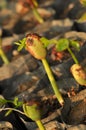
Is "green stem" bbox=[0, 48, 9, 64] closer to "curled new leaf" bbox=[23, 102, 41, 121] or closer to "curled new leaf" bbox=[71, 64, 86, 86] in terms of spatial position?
"curled new leaf" bbox=[71, 64, 86, 86]

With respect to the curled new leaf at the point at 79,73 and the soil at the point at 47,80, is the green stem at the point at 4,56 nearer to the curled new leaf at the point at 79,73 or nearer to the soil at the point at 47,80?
the soil at the point at 47,80

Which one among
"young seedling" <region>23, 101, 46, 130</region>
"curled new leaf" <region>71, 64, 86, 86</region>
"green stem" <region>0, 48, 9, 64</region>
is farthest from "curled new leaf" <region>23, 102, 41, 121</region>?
"green stem" <region>0, 48, 9, 64</region>

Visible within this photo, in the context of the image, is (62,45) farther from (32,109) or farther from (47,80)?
(47,80)

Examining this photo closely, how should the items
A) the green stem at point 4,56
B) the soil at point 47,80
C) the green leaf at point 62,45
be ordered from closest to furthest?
the green leaf at point 62,45, the soil at point 47,80, the green stem at point 4,56

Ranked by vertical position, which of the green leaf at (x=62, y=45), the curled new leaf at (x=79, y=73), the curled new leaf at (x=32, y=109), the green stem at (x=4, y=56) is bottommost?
the curled new leaf at (x=32, y=109)

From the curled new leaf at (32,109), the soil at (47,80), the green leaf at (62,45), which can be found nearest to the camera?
the curled new leaf at (32,109)

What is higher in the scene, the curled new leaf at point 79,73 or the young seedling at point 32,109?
the curled new leaf at point 79,73

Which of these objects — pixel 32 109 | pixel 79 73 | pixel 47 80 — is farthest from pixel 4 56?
pixel 32 109

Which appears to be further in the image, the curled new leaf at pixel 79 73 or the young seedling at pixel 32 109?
the curled new leaf at pixel 79 73

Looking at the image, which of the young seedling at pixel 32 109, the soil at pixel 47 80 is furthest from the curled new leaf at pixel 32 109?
the soil at pixel 47 80
